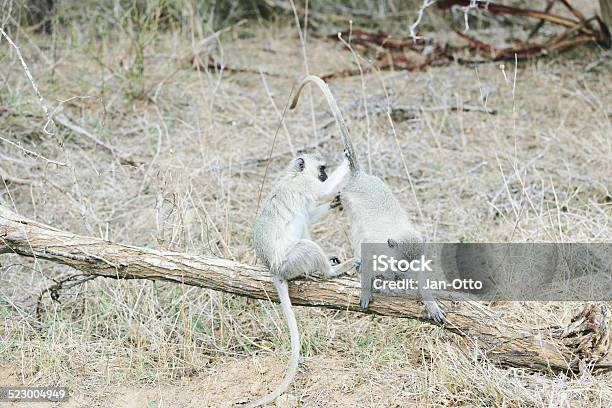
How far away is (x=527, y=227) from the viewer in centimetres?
524

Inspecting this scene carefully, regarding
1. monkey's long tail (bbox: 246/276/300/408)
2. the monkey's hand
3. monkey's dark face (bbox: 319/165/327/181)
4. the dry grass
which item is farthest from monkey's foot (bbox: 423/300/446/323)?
monkey's dark face (bbox: 319/165/327/181)

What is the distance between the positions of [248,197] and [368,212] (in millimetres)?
1793

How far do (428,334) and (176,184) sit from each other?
1.61 meters

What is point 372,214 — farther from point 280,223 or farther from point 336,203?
point 280,223

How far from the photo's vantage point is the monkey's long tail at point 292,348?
12.5ft

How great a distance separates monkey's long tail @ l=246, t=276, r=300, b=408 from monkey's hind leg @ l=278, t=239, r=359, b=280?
0.06 m

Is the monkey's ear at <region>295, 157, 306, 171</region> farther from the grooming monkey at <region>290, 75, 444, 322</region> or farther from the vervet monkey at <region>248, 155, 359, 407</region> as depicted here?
the grooming monkey at <region>290, 75, 444, 322</region>

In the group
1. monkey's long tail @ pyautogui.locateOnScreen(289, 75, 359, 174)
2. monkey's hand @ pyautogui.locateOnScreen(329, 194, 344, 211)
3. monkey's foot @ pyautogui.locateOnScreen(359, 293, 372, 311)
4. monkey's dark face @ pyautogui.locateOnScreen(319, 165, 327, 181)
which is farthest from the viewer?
monkey's dark face @ pyautogui.locateOnScreen(319, 165, 327, 181)

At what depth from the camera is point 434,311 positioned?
388 cm

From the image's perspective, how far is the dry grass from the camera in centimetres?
403

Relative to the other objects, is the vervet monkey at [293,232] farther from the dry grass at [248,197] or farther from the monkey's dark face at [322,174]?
the dry grass at [248,197]

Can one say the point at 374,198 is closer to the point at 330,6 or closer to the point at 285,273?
the point at 285,273

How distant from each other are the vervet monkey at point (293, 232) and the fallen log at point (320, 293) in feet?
0.29

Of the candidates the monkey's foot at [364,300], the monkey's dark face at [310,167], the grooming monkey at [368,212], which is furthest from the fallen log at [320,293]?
the monkey's dark face at [310,167]
